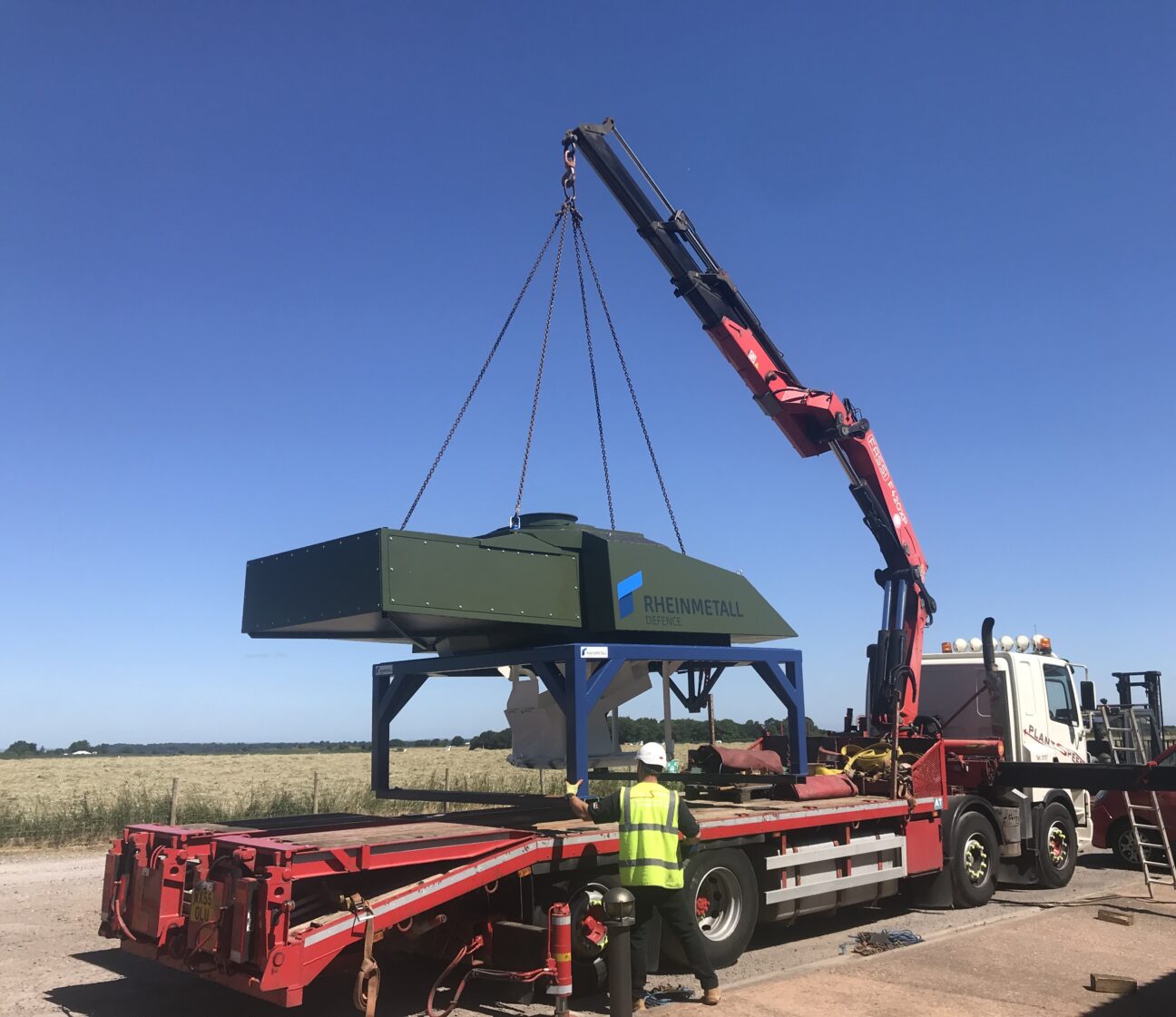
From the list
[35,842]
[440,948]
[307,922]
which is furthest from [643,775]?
[35,842]

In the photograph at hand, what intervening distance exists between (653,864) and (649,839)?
0.18 metres

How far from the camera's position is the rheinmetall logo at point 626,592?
9.55m

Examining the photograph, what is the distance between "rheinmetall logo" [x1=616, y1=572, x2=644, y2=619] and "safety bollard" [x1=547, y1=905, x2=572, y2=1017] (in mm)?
2982

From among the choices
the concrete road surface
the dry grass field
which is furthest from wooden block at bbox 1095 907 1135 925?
the dry grass field

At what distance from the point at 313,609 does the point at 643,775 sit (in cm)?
312

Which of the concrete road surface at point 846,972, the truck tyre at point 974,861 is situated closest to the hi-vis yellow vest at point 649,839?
the concrete road surface at point 846,972

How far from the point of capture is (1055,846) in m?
13.9

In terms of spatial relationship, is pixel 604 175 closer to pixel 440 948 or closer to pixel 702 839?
pixel 702 839

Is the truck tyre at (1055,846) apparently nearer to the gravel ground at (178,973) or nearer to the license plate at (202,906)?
the gravel ground at (178,973)

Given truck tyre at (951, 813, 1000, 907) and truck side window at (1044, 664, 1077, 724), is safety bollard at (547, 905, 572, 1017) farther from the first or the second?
truck side window at (1044, 664, 1077, 724)

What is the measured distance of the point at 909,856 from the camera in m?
11.6

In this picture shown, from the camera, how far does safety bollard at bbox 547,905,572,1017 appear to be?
7.19 meters

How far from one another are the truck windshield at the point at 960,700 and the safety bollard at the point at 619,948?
824 centimetres

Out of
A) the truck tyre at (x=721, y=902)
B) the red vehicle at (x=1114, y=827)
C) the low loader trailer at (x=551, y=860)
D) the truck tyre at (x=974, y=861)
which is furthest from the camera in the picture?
the red vehicle at (x=1114, y=827)
